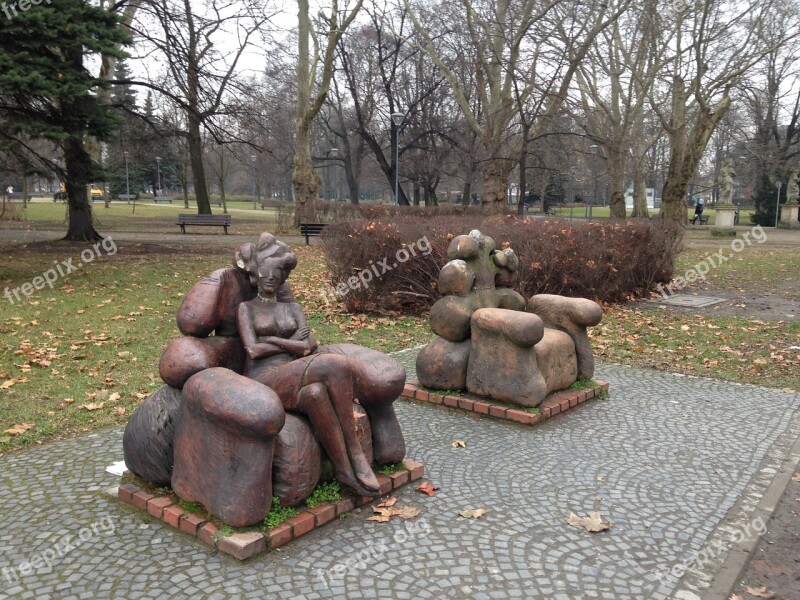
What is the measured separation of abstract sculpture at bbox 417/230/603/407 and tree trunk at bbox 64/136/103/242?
9127 mm

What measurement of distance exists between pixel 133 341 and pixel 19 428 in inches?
130

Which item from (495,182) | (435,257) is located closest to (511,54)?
(495,182)

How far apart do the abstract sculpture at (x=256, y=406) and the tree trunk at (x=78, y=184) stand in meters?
9.75

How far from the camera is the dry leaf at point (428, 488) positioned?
436 cm

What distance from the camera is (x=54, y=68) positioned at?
11.7 metres

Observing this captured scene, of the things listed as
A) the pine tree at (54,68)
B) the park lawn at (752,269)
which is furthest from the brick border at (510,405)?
the park lawn at (752,269)

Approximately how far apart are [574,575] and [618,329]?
7170mm

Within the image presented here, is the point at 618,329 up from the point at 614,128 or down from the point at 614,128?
down

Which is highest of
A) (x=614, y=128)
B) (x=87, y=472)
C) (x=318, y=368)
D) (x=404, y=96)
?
(x=404, y=96)

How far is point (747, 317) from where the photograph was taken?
1111 cm

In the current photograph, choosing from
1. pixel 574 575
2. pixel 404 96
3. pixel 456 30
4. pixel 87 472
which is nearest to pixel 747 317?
pixel 574 575

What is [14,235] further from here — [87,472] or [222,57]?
[87,472]

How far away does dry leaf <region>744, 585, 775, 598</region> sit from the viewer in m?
3.32

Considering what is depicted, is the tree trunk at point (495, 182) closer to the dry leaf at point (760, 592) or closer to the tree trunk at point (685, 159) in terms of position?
the tree trunk at point (685, 159)
